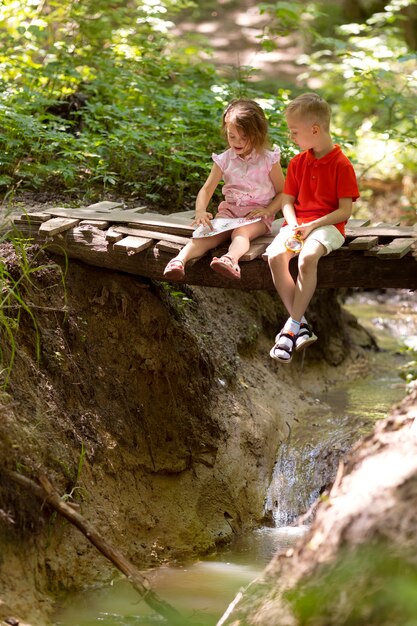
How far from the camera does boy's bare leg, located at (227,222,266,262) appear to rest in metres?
5.40

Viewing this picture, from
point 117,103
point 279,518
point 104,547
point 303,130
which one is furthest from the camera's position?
point 117,103

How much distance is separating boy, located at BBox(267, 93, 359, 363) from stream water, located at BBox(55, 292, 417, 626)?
1469 millimetres

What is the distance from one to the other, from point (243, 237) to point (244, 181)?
51 centimetres

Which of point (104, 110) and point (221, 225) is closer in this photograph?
point (221, 225)

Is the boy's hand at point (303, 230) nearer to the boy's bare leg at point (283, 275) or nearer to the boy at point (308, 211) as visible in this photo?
the boy at point (308, 211)

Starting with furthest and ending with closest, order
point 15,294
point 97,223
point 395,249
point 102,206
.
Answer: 1. point 102,206
2. point 97,223
3. point 395,249
4. point 15,294

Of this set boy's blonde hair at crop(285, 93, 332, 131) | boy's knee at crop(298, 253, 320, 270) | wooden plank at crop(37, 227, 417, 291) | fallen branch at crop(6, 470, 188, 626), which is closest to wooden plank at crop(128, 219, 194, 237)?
wooden plank at crop(37, 227, 417, 291)

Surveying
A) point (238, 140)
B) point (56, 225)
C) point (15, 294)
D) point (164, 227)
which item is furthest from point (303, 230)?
point (15, 294)

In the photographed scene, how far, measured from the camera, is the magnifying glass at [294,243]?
17.5 ft

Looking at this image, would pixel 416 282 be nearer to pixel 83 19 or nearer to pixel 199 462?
pixel 199 462

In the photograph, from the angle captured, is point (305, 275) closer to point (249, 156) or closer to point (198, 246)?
point (198, 246)

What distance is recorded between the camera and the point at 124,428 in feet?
19.4

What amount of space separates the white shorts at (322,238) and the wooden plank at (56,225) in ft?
4.74

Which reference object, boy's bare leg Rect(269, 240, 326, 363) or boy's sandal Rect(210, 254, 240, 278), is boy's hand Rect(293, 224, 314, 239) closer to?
boy's bare leg Rect(269, 240, 326, 363)
